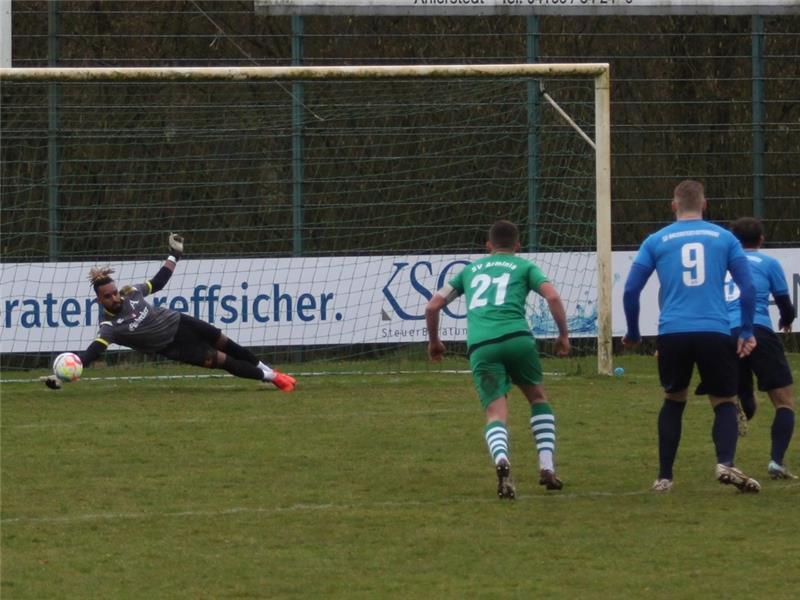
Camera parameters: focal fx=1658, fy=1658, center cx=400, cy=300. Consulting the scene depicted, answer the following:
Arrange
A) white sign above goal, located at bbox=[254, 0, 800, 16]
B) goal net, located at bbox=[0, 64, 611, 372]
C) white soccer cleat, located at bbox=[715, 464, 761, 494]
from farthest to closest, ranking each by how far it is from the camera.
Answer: white sign above goal, located at bbox=[254, 0, 800, 16] → goal net, located at bbox=[0, 64, 611, 372] → white soccer cleat, located at bbox=[715, 464, 761, 494]

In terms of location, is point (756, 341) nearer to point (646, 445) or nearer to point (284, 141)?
point (646, 445)

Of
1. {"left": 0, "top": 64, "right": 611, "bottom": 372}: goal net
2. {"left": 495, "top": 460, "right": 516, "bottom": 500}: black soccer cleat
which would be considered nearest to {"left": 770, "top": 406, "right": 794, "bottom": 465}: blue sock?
{"left": 495, "top": 460, "right": 516, "bottom": 500}: black soccer cleat

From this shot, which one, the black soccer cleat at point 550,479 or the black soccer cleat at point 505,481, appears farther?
the black soccer cleat at point 550,479

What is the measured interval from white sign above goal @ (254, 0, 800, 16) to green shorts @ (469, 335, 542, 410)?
920 centimetres

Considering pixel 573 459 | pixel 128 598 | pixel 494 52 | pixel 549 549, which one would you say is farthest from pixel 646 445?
pixel 494 52

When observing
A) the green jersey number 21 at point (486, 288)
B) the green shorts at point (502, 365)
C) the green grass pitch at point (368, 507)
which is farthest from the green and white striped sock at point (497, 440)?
the green jersey number 21 at point (486, 288)

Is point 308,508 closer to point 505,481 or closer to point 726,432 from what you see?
point 505,481

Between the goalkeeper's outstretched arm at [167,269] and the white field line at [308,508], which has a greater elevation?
the goalkeeper's outstretched arm at [167,269]

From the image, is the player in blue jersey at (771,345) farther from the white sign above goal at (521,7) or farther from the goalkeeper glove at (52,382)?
the white sign above goal at (521,7)

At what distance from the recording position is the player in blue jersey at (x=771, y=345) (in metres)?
9.79

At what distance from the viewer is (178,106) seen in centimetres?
1969

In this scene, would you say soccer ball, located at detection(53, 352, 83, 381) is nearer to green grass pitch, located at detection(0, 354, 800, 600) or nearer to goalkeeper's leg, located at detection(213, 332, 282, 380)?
green grass pitch, located at detection(0, 354, 800, 600)

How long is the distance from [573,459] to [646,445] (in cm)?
87

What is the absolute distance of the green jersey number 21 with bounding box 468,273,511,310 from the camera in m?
9.23
